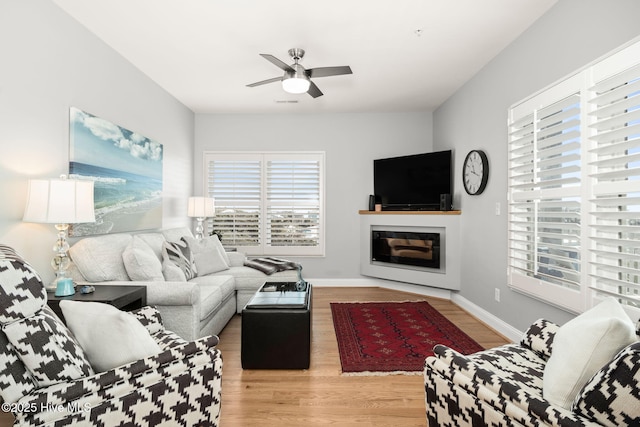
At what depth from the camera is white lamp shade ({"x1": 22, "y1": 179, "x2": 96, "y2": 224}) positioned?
7.23 feet

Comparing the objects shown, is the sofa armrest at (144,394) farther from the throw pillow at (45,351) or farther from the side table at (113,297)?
the side table at (113,297)

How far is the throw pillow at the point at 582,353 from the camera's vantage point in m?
1.19

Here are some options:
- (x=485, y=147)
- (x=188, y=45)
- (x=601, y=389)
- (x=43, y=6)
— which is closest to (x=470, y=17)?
(x=485, y=147)

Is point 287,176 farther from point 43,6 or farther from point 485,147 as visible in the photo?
point 43,6

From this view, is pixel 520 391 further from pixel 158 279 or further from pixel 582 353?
pixel 158 279

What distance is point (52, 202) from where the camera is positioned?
2.21 metres

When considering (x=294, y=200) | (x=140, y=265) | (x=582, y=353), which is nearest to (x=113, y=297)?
(x=140, y=265)

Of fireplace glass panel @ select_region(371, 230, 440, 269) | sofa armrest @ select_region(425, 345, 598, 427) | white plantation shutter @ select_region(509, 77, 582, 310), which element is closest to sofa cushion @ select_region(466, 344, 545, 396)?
sofa armrest @ select_region(425, 345, 598, 427)

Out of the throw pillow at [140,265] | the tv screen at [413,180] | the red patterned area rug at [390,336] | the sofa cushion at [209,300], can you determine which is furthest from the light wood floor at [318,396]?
the tv screen at [413,180]

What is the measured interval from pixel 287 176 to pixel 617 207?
14.0 feet

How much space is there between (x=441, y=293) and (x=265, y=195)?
3.06 metres

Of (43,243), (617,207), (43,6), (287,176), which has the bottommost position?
(43,243)

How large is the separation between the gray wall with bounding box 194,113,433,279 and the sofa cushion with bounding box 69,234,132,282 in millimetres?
2787

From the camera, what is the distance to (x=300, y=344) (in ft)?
8.72
